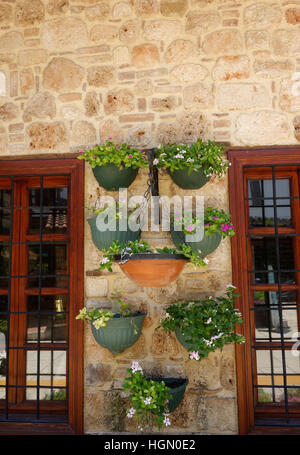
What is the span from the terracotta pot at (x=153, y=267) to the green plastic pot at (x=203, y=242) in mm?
187

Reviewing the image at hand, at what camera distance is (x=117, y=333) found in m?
2.39

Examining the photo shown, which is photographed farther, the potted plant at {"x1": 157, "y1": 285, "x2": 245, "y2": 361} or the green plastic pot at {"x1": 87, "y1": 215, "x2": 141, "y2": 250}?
the green plastic pot at {"x1": 87, "y1": 215, "x2": 141, "y2": 250}

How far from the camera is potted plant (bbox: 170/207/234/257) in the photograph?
7.70 feet

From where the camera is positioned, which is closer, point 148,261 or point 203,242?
point 148,261

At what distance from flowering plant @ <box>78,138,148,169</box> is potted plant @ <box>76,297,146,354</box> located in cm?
102

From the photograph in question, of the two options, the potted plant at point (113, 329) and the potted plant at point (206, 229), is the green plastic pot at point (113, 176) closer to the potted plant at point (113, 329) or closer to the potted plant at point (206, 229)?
the potted plant at point (206, 229)

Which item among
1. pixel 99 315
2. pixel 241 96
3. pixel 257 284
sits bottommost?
pixel 99 315

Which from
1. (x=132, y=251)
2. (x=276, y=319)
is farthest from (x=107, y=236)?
(x=276, y=319)

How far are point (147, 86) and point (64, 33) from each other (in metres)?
0.85

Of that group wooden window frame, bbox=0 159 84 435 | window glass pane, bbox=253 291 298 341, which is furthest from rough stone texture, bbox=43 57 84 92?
window glass pane, bbox=253 291 298 341

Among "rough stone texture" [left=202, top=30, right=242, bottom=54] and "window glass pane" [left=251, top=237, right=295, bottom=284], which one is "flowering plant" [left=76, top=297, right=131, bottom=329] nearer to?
"rough stone texture" [left=202, top=30, right=242, bottom=54]

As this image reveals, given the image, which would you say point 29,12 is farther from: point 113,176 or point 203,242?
point 203,242

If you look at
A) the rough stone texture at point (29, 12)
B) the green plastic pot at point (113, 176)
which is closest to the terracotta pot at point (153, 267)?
the green plastic pot at point (113, 176)

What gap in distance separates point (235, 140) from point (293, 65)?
755 mm
